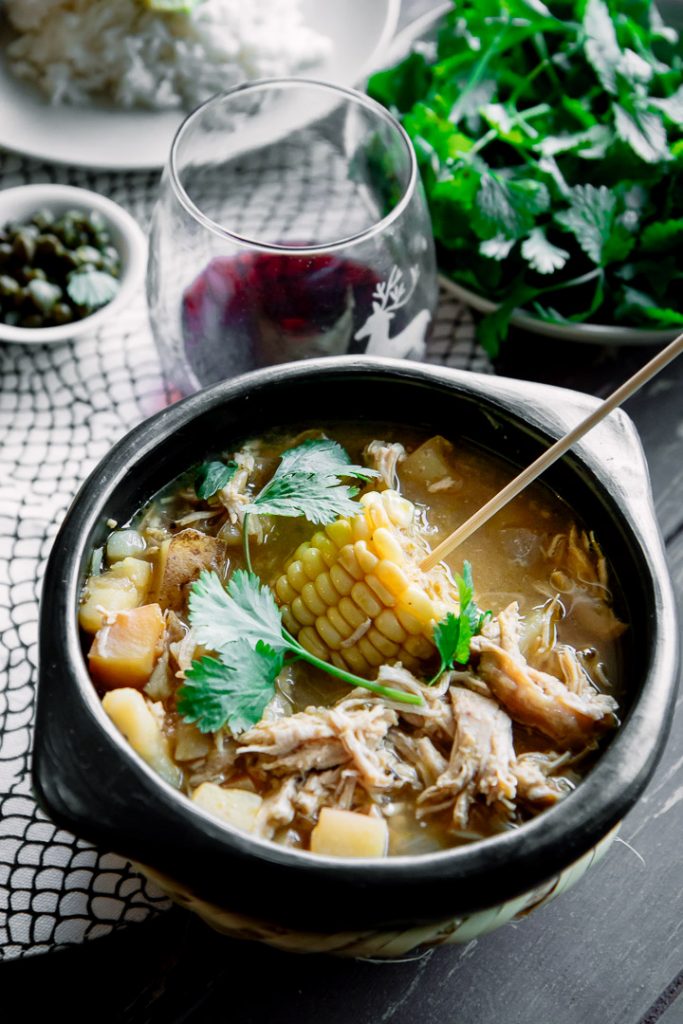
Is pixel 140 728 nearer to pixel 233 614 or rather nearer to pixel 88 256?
pixel 233 614

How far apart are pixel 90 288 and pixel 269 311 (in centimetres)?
51

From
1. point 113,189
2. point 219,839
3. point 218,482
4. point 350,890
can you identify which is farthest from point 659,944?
point 113,189

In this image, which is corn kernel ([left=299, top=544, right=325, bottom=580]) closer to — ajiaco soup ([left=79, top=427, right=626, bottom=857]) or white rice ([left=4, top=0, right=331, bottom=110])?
ajiaco soup ([left=79, top=427, right=626, bottom=857])

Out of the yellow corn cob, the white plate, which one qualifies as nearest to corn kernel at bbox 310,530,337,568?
the yellow corn cob

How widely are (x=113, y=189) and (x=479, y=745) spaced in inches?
70.6

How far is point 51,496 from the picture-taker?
6.76 ft

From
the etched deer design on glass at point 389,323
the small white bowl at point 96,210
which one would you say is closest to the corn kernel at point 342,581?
the etched deer design on glass at point 389,323

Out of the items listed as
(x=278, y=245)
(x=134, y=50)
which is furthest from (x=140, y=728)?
(x=134, y=50)

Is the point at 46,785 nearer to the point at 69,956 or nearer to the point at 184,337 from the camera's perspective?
the point at 69,956

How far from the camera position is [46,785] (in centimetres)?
124

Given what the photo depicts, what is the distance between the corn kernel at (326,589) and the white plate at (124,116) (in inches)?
53.4

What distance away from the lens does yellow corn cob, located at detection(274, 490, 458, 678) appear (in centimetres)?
148

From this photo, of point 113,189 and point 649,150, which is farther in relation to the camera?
point 113,189

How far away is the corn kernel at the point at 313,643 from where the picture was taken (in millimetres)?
1518
